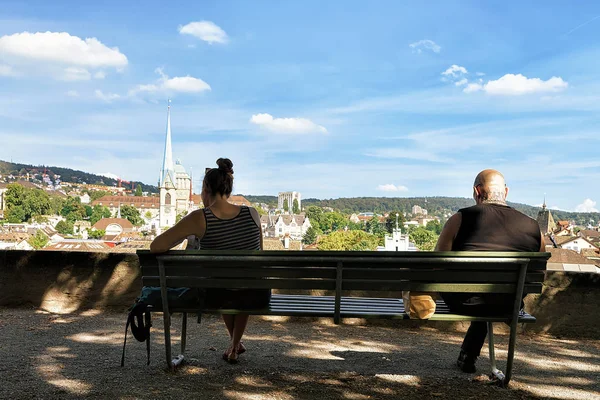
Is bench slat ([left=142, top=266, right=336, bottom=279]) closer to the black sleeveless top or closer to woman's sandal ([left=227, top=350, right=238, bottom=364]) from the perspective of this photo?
woman's sandal ([left=227, top=350, right=238, bottom=364])

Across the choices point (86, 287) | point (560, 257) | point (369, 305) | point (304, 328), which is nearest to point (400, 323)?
point (304, 328)

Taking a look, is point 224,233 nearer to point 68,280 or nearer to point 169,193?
point 68,280

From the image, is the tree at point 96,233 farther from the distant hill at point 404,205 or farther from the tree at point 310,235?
the distant hill at point 404,205

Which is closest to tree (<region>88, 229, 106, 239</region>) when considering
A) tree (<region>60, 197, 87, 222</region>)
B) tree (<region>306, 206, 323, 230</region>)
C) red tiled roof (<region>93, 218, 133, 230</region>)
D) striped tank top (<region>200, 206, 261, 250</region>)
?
red tiled roof (<region>93, 218, 133, 230</region>)

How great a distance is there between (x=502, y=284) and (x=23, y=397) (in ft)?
8.97

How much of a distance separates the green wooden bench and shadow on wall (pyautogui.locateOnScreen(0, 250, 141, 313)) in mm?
2792

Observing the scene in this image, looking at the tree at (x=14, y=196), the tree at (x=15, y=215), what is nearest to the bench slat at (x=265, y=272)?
the tree at (x=15, y=215)

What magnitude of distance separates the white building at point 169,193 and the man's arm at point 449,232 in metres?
152

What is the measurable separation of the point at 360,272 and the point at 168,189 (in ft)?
505

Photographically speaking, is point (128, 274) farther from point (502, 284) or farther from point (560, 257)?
point (560, 257)

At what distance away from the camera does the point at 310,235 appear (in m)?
140

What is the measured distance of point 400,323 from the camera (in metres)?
6.05

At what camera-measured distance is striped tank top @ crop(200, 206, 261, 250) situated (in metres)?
4.11

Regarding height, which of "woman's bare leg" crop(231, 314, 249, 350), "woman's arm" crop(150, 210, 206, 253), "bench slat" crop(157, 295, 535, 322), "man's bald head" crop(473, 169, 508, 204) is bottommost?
"woman's bare leg" crop(231, 314, 249, 350)
